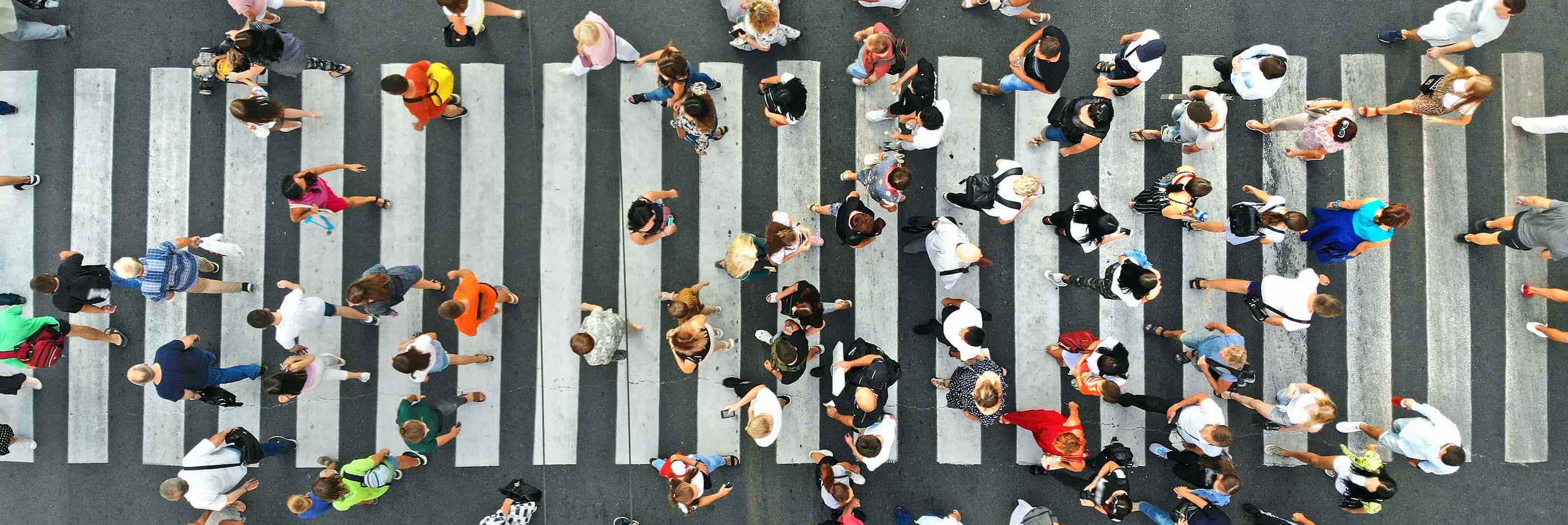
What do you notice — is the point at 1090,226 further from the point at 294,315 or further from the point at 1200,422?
the point at 294,315

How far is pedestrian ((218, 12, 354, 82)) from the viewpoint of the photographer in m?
6.14

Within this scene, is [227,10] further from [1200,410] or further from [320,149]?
[1200,410]

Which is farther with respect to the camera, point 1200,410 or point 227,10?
point 227,10

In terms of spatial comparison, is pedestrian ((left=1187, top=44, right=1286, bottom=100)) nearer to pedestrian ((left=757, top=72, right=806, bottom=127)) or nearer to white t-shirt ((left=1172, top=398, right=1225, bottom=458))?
white t-shirt ((left=1172, top=398, right=1225, bottom=458))

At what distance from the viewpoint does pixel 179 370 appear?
6.16 meters

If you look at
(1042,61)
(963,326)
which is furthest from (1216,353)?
(1042,61)

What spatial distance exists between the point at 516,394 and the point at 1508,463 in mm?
A: 10708

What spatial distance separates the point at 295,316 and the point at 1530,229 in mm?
11979

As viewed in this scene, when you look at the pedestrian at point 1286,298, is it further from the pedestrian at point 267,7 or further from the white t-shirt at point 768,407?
the pedestrian at point 267,7

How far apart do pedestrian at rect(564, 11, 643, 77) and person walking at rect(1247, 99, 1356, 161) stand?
6.60 m

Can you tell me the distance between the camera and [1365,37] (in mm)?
7461

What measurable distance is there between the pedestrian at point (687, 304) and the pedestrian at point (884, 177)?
1.88m

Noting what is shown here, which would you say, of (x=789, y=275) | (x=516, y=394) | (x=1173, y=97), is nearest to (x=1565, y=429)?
(x=1173, y=97)

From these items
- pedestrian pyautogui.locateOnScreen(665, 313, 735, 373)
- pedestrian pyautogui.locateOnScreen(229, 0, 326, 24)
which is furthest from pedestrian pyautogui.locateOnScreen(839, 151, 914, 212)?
pedestrian pyautogui.locateOnScreen(229, 0, 326, 24)
